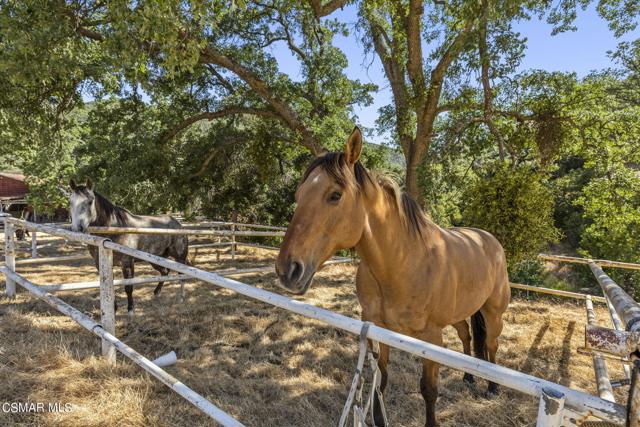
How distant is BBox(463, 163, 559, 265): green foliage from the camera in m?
5.18

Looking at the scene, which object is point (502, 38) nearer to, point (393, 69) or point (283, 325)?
point (393, 69)

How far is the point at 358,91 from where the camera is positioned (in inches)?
366

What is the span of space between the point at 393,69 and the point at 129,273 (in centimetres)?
723

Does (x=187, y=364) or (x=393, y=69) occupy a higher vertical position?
(x=393, y=69)

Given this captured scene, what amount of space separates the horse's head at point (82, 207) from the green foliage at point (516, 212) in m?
6.02

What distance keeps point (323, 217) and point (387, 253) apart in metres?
0.68

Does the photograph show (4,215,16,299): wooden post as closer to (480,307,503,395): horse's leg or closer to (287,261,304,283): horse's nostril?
(287,261,304,283): horse's nostril

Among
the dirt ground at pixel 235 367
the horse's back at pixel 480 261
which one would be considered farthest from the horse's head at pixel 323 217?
the dirt ground at pixel 235 367

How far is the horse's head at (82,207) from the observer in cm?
418

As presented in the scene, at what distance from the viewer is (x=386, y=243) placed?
209 cm

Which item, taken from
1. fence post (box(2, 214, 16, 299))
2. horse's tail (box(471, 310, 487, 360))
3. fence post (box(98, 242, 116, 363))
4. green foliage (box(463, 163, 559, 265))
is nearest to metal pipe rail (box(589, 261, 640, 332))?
horse's tail (box(471, 310, 487, 360))

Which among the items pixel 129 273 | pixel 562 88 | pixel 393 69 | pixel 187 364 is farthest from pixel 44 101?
pixel 562 88

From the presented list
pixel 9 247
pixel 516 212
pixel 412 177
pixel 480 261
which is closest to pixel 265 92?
pixel 412 177

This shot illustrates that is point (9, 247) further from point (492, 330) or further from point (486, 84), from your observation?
point (486, 84)
